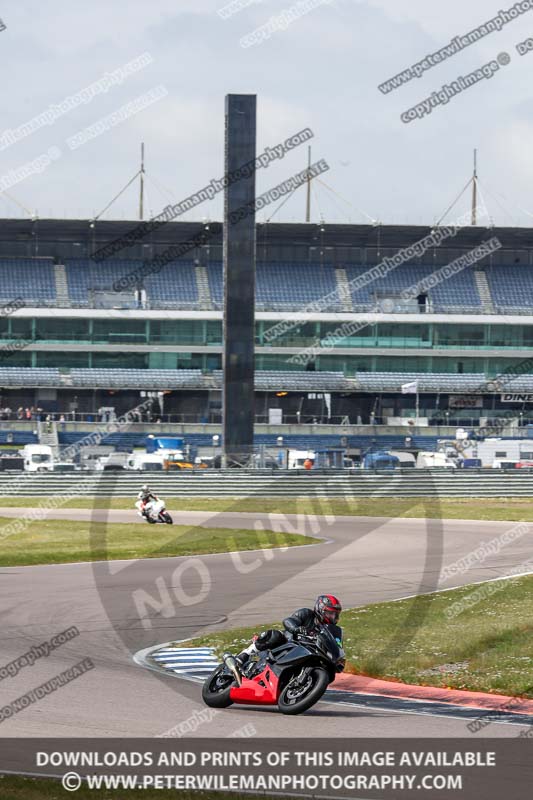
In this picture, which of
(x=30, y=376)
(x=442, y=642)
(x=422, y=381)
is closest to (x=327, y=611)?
(x=442, y=642)

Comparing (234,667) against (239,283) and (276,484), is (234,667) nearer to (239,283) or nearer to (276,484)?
(276,484)

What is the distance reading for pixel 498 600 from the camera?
69.2 feet

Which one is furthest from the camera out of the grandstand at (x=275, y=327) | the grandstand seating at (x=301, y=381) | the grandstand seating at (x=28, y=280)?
the grandstand seating at (x=28, y=280)

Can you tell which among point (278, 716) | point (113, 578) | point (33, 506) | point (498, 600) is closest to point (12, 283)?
point (33, 506)

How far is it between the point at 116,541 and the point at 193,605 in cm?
1040

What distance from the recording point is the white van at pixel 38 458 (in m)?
55.6

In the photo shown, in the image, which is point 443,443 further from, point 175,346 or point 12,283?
point 12,283

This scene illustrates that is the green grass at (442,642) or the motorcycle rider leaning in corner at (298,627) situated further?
the green grass at (442,642)

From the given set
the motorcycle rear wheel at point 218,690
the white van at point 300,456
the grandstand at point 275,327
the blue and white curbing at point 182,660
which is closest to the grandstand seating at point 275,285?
the grandstand at point 275,327

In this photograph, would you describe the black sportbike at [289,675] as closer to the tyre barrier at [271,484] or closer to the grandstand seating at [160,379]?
the tyre barrier at [271,484]

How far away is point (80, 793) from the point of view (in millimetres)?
9023

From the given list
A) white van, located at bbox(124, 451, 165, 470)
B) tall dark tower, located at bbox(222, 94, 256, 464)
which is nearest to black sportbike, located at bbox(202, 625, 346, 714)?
tall dark tower, located at bbox(222, 94, 256, 464)

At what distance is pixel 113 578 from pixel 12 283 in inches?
2395

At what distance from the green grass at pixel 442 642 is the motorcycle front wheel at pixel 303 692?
2962mm
